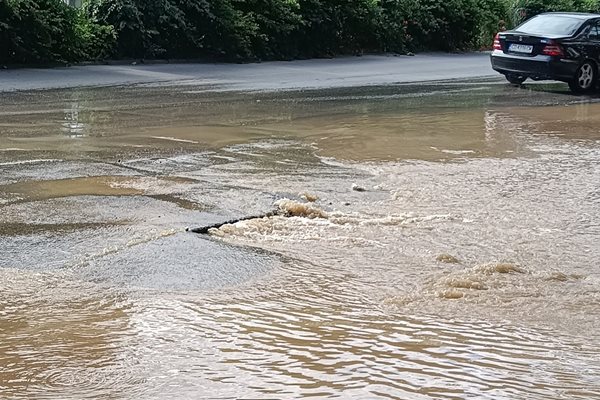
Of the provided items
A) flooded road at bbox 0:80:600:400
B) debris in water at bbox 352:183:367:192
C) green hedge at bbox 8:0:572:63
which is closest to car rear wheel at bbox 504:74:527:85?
green hedge at bbox 8:0:572:63

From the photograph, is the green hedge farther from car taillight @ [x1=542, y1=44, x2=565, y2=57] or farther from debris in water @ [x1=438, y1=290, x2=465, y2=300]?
debris in water @ [x1=438, y1=290, x2=465, y2=300]

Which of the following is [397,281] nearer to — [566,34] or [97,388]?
[97,388]

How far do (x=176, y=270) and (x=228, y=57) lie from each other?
63.8ft

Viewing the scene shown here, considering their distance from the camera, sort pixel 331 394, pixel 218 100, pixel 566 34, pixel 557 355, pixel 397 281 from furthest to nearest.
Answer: pixel 566 34
pixel 218 100
pixel 397 281
pixel 557 355
pixel 331 394

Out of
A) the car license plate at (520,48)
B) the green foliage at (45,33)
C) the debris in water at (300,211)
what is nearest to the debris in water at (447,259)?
the debris in water at (300,211)

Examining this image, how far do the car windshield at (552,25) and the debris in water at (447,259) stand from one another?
47.4ft

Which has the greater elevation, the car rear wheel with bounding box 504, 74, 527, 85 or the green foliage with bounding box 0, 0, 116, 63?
the green foliage with bounding box 0, 0, 116, 63

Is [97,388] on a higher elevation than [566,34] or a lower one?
lower

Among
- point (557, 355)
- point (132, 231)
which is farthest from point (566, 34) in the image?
point (557, 355)

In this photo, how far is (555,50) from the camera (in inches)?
795

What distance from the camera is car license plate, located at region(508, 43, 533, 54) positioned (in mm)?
20533

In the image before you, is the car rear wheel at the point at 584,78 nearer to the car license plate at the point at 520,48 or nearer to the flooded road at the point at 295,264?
the car license plate at the point at 520,48

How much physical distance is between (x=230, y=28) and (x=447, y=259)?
61.7 ft

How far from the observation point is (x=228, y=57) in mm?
25641
